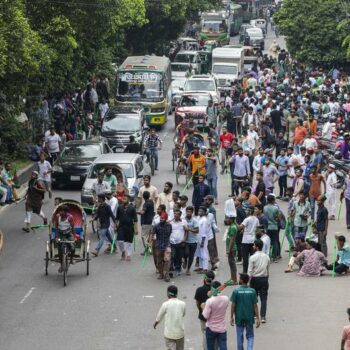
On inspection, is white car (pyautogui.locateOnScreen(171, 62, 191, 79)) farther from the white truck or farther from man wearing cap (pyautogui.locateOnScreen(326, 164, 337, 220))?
man wearing cap (pyautogui.locateOnScreen(326, 164, 337, 220))

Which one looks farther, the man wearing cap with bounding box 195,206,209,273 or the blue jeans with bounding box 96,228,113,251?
the blue jeans with bounding box 96,228,113,251

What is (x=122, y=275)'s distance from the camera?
26344mm

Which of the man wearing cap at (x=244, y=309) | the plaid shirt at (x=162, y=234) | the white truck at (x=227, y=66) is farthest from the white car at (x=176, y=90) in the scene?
the man wearing cap at (x=244, y=309)

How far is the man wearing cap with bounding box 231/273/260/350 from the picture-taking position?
65.7 feet

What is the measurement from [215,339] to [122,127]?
928 inches

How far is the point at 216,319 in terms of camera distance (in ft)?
64.1

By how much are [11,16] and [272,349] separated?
1464 cm

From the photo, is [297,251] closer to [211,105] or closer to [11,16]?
[11,16]

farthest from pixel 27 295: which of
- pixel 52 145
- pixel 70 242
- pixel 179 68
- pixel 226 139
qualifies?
pixel 179 68

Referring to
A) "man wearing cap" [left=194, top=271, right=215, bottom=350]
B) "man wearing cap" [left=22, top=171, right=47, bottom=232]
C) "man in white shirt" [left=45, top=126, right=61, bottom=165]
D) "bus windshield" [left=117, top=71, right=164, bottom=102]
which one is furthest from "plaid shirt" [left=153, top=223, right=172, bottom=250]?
"bus windshield" [left=117, top=71, right=164, bottom=102]

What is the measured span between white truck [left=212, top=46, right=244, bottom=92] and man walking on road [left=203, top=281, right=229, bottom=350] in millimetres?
42967

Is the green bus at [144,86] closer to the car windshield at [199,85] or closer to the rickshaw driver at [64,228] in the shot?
the car windshield at [199,85]

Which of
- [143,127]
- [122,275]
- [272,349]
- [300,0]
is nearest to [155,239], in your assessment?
[122,275]

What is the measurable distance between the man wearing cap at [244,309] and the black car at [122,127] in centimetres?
2167
